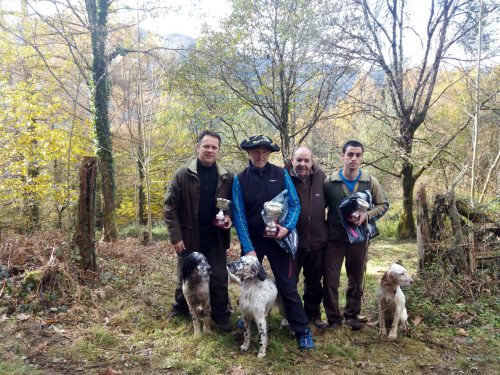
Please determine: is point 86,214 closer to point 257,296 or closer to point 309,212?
point 257,296

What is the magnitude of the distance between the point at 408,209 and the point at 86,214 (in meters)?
10.0

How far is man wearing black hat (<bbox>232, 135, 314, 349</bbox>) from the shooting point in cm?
353

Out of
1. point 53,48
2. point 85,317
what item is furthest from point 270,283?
point 53,48

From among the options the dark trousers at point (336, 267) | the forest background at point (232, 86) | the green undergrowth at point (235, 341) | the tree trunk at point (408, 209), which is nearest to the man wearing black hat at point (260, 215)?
the green undergrowth at point (235, 341)

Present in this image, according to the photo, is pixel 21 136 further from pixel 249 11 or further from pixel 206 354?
pixel 206 354

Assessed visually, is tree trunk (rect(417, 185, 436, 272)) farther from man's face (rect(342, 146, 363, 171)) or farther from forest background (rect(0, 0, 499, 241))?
forest background (rect(0, 0, 499, 241))

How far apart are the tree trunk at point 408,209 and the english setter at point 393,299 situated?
805 centimetres

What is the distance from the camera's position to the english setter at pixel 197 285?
3.65 metres

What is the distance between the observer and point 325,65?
10.2 meters

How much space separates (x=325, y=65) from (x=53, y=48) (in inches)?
350

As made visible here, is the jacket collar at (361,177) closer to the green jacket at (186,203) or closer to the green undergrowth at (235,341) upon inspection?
the green jacket at (186,203)

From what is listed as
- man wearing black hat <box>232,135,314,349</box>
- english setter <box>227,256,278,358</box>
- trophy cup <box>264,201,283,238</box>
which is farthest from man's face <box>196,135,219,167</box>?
english setter <box>227,256,278,358</box>

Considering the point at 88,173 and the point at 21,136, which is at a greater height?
the point at 21,136

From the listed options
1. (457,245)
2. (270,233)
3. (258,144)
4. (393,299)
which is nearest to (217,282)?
(270,233)
